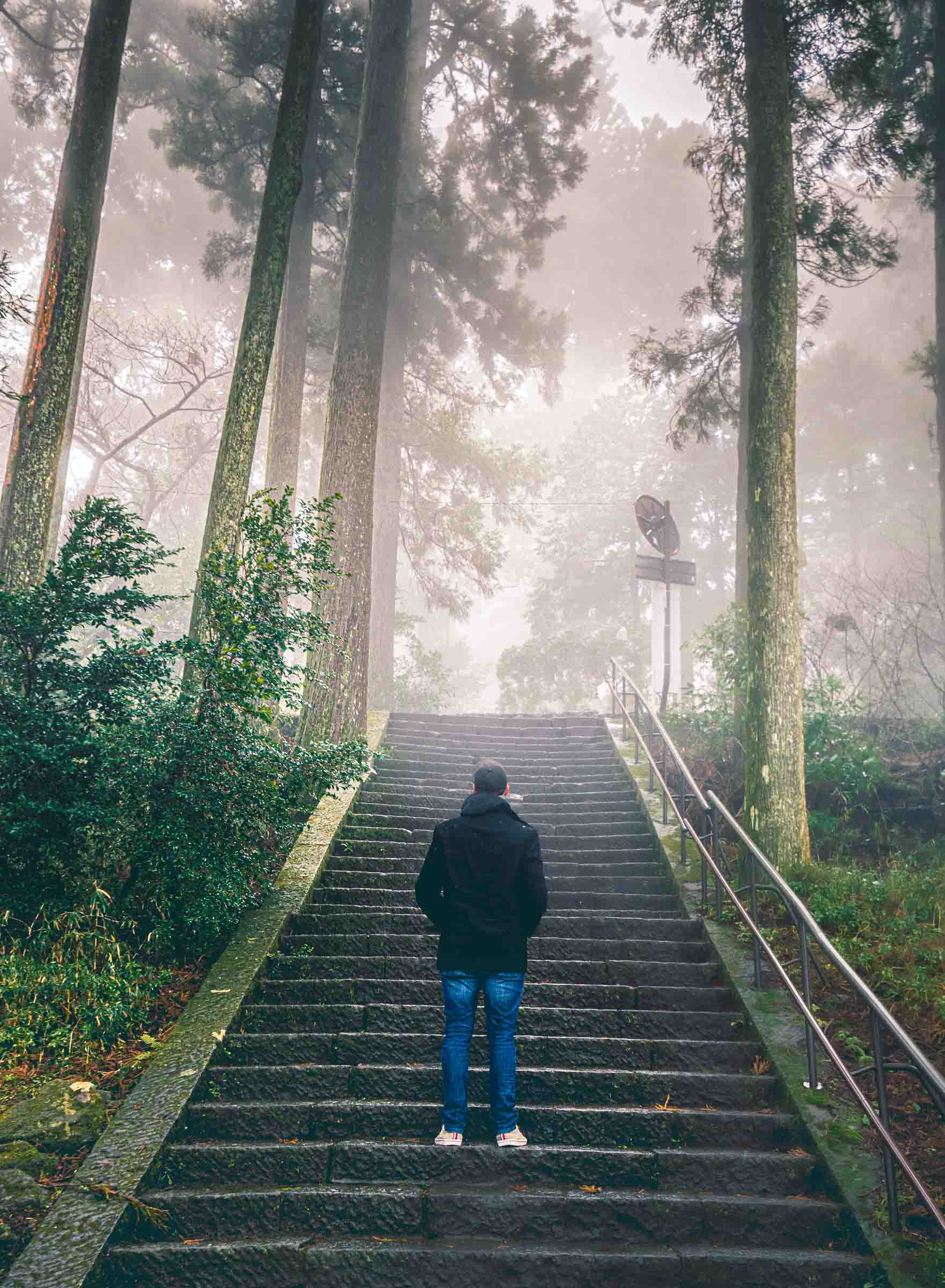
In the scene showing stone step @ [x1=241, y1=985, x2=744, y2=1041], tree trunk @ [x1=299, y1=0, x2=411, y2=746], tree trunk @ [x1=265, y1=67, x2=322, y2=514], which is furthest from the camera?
tree trunk @ [x1=265, y1=67, x2=322, y2=514]

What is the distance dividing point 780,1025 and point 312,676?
3875 mm

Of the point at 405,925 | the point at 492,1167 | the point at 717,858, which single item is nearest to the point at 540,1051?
the point at 492,1167

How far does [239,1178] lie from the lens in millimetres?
3688

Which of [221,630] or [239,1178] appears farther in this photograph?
[221,630]

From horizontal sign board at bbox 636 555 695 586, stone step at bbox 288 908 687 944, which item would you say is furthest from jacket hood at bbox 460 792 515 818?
horizontal sign board at bbox 636 555 695 586

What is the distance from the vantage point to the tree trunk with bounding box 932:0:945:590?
11375mm

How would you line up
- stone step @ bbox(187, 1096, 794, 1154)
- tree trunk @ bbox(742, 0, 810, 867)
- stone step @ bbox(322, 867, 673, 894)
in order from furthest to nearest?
tree trunk @ bbox(742, 0, 810, 867), stone step @ bbox(322, 867, 673, 894), stone step @ bbox(187, 1096, 794, 1154)

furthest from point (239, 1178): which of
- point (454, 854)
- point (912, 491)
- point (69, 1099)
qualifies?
point (912, 491)

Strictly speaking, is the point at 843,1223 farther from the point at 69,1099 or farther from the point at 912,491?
the point at 912,491

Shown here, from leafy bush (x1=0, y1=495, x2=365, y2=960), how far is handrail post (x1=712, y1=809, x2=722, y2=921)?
2.87 meters

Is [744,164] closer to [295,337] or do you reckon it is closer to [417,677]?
[295,337]

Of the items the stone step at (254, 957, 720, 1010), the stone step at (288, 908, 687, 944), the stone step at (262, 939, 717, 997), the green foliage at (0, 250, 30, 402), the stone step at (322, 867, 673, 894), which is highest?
the green foliage at (0, 250, 30, 402)

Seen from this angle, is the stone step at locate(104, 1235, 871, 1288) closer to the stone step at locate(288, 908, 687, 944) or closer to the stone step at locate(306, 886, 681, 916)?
the stone step at locate(288, 908, 687, 944)

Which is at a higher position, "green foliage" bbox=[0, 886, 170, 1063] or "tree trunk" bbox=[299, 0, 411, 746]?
"tree trunk" bbox=[299, 0, 411, 746]
